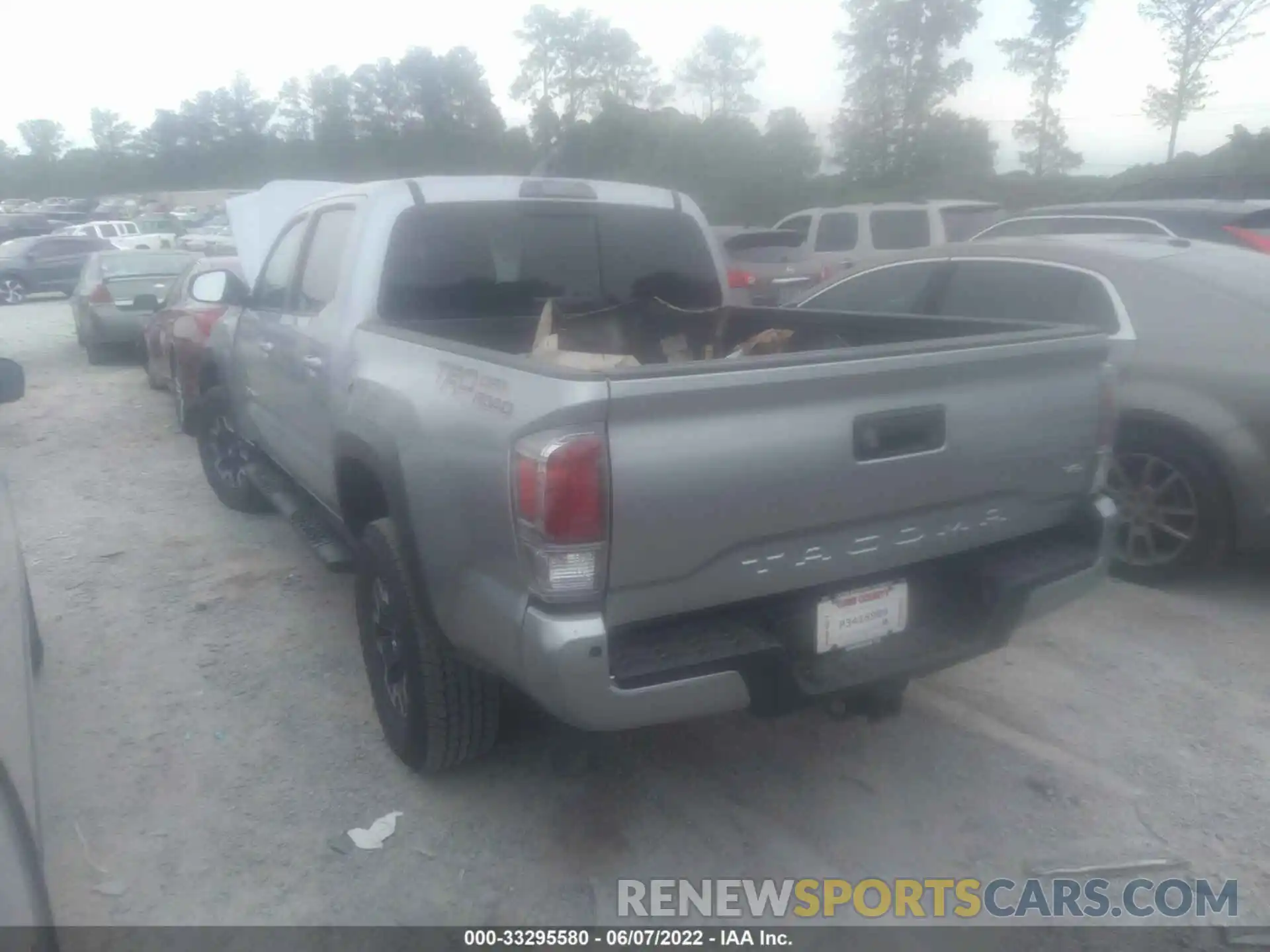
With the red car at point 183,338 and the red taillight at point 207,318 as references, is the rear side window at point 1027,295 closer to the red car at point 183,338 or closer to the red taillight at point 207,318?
the red car at point 183,338

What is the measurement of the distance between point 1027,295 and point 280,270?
3.88 m

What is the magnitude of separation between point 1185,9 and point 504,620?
1263 inches

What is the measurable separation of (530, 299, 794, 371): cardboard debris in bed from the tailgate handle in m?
1.20

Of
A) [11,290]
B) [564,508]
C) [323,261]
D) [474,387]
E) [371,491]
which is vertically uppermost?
[323,261]

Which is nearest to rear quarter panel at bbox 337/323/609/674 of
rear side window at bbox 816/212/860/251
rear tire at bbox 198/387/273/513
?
rear tire at bbox 198/387/273/513

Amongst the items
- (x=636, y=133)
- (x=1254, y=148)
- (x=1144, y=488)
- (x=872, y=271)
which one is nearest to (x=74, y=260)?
(x=636, y=133)

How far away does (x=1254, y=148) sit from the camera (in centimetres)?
2375

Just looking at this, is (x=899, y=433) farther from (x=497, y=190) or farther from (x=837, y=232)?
(x=837, y=232)

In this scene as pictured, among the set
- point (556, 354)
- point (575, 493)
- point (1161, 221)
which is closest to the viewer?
point (575, 493)

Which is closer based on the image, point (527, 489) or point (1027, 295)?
point (527, 489)

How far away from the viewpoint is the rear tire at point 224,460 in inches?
251

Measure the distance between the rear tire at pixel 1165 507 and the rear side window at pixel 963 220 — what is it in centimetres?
743

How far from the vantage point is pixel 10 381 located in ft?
12.3

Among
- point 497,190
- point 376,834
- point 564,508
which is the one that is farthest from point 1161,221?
point 376,834
